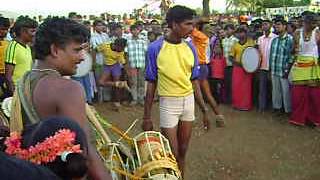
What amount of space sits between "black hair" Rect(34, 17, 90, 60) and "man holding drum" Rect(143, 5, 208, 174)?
2020 millimetres

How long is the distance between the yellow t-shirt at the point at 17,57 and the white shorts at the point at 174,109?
1919 mm

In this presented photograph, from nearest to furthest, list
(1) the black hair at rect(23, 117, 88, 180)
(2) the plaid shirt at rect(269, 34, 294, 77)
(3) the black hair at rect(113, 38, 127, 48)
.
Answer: (1) the black hair at rect(23, 117, 88, 180)
(2) the plaid shirt at rect(269, 34, 294, 77)
(3) the black hair at rect(113, 38, 127, 48)

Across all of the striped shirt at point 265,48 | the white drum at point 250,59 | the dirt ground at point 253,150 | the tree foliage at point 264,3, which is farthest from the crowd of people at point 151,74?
the tree foliage at point 264,3

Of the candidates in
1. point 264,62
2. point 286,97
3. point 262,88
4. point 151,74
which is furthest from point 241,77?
point 151,74

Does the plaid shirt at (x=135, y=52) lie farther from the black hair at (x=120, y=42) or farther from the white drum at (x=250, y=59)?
the white drum at (x=250, y=59)

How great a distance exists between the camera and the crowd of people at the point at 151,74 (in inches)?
83.0

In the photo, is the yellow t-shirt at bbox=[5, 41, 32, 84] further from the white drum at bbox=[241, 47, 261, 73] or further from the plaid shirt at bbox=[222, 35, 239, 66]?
the plaid shirt at bbox=[222, 35, 239, 66]

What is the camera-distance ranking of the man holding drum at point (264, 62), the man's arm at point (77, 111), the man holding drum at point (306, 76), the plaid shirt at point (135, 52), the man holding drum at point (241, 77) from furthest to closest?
the plaid shirt at point (135, 52) < the man holding drum at point (241, 77) < the man holding drum at point (264, 62) < the man holding drum at point (306, 76) < the man's arm at point (77, 111)

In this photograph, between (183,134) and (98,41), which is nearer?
(183,134)

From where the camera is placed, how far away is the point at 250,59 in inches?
345

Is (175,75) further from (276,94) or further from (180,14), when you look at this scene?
(276,94)

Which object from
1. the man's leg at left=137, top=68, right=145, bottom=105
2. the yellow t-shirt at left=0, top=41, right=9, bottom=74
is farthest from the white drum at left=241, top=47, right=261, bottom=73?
the yellow t-shirt at left=0, top=41, right=9, bottom=74

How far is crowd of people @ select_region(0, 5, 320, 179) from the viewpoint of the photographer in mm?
2107

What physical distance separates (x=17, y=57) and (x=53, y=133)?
4.06 m
